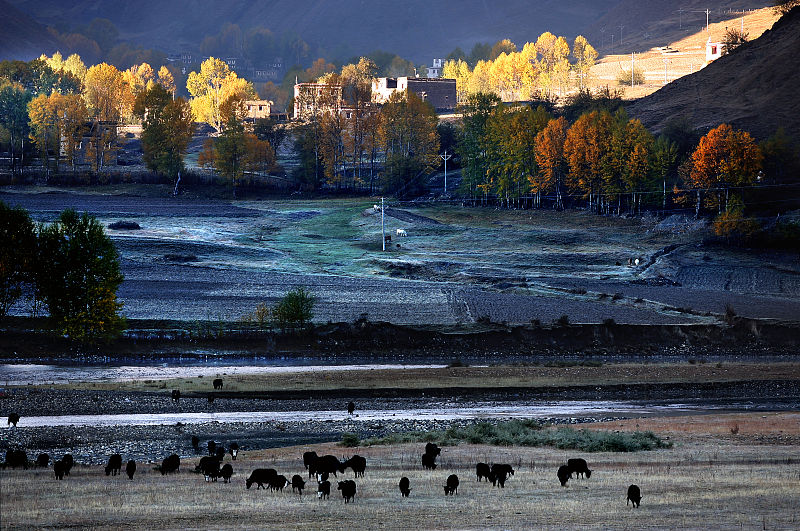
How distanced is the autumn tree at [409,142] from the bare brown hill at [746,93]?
27.8 meters

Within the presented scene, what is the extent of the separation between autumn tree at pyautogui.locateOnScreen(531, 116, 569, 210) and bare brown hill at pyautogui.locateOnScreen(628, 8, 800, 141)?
18618mm

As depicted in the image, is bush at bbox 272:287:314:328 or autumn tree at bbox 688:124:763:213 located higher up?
autumn tree at bbox 688:124:763:213

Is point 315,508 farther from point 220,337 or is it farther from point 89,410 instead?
point 220,337

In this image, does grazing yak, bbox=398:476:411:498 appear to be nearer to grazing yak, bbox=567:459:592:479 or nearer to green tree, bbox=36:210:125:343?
grazing yak, bbox=567:459:592:479

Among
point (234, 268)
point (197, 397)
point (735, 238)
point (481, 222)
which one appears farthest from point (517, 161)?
point (197, 397)

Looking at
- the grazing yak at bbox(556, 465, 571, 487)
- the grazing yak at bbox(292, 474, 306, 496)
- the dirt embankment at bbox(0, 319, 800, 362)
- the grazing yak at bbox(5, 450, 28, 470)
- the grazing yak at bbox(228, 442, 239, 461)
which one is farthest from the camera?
the dirt embankment at bbox(0, 319, 800, 362)

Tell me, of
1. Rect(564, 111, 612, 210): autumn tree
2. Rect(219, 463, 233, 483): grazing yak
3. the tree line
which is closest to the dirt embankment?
the tree line

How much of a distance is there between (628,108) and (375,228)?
183 ft

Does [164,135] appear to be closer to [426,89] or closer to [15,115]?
[15,115]

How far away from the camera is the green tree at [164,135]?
136 m

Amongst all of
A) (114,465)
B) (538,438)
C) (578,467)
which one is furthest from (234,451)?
(578,467)

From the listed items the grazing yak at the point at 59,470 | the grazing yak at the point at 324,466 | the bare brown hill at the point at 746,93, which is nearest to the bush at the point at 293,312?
the grazing yak at the point at 324,466

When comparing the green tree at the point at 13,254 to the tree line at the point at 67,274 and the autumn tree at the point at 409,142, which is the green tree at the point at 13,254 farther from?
the autumn tree at the point at 409,142

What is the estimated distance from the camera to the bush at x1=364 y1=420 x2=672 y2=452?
3188 cm
